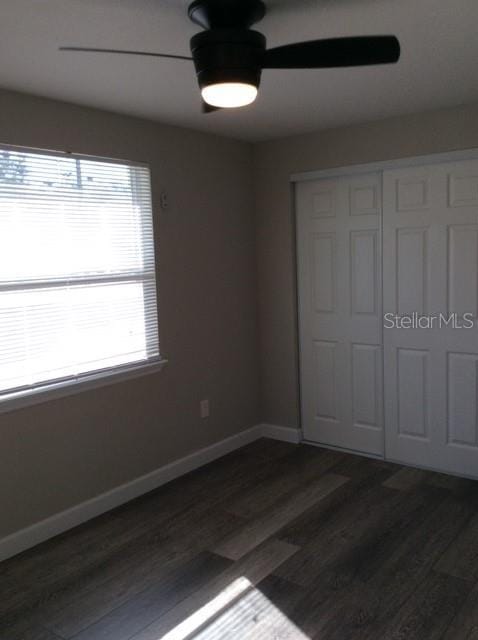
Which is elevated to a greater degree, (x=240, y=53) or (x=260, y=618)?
(x=240, y=53)

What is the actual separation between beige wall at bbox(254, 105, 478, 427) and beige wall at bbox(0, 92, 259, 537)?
0.10 meters

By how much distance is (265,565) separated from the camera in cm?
284

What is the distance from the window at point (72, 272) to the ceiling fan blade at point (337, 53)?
153 centimetres

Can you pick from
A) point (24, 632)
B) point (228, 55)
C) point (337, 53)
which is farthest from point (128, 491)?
point (337, 53)

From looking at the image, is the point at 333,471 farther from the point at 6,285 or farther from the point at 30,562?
the point at 6,285

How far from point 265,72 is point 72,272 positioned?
1.44 metres

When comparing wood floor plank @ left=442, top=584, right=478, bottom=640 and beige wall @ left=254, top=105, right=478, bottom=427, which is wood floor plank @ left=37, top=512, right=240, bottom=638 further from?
beige wall @ left=254, top=105, right=478, bottom=427

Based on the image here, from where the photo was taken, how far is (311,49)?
6.29ft

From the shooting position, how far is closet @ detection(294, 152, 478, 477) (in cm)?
370

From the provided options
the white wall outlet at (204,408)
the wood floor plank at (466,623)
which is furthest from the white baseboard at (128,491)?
the wood floor plank at (466,623)

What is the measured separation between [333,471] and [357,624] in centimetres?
163

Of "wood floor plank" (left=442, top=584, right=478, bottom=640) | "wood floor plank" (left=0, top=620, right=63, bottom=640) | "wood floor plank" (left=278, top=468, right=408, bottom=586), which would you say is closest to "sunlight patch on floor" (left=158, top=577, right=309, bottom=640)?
"wood floor plank" (left=278, top=468, right=408, bottom=586)

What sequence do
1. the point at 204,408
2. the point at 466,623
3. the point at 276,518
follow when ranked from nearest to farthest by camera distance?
the point at 466,623, the point at 276,518, the point at 204,408

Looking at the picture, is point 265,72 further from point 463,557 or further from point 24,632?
point 24,632
